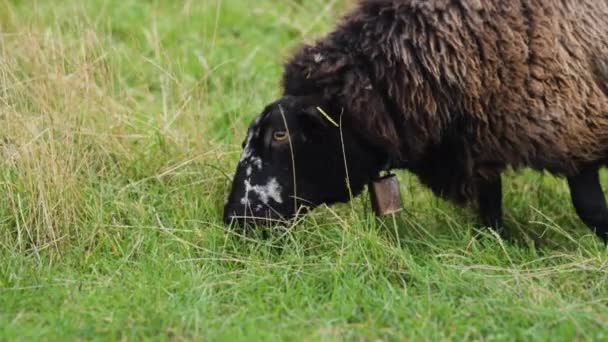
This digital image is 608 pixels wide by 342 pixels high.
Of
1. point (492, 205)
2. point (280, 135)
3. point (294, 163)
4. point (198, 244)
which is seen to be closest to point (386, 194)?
point (294, 163)

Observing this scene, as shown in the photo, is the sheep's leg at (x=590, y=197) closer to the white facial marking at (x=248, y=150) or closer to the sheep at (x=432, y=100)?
the sheep at (x=432, y=100)

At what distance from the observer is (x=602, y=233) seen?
4.82 m

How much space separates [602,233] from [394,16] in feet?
4.94

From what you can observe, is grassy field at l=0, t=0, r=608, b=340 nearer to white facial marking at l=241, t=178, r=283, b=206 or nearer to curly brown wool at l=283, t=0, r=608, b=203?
white facial marking at l=241, t=178, r=283, b=206

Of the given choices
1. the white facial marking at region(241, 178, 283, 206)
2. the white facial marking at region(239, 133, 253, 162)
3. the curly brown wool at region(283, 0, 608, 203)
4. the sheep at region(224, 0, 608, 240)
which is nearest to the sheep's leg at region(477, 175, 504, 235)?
the sheep at region(224, 0, 608, 240)

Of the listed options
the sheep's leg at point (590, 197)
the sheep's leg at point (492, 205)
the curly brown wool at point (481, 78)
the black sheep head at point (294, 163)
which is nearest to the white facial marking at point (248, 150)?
the black sheep head at point (294, 163)

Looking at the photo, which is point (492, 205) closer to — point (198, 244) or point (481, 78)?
point (481, 78)

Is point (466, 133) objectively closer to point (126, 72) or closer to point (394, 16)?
point (394, 16)

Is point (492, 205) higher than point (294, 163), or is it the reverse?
point (294, 163)

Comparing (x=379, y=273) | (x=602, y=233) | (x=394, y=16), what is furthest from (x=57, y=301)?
(x=602, y=233)

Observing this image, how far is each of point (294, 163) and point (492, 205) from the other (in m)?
1.21

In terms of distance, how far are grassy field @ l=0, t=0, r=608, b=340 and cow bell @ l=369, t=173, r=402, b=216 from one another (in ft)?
0.26

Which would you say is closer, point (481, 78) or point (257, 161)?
point (481, 78)

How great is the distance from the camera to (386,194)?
187 inches
